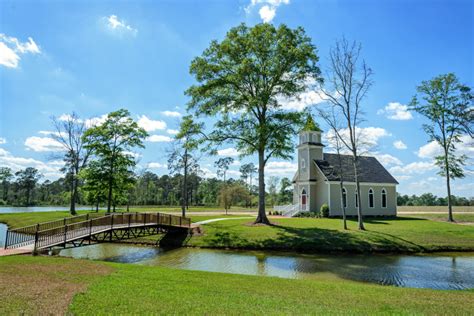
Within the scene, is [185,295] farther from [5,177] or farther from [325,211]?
[5,177]

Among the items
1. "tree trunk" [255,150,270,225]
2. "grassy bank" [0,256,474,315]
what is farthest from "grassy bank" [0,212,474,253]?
"grassy bank" [0,256,474,315]

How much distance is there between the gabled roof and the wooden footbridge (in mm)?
18259

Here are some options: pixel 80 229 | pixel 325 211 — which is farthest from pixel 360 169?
pixel 80 229

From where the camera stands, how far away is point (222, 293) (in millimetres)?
8906

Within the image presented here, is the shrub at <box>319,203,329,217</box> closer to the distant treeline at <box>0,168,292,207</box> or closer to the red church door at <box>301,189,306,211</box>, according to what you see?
the red church door at <box>301,189,306,211</box>

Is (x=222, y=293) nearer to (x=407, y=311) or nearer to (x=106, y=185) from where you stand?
(x=407, y=311)

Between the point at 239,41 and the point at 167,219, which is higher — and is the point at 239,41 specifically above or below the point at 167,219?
above

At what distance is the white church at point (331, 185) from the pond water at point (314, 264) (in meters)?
16.6

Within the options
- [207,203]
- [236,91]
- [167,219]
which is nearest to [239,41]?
[236,91]

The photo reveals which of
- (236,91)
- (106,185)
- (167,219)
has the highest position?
(236,91)

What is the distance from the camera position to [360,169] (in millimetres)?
36219

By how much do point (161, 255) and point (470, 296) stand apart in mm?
14814

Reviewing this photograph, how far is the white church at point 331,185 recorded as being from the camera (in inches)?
1407

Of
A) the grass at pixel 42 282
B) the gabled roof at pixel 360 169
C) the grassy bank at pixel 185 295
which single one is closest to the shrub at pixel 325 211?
the gabled roof at pixel 360 169
